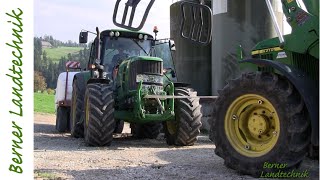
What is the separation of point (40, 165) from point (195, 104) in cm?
350

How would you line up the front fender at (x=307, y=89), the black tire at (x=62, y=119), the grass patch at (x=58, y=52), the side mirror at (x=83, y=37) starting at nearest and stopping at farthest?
1. the front fender at (x=307, y=89)
2. the side mirror at (x=83, y=37)
3. the black tire at (x=62, y=119)
4. the grass patch at (x=58, y=52)

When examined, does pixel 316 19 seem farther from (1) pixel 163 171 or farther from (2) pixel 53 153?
(2) pixel 53 153

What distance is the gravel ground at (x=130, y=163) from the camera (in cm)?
501

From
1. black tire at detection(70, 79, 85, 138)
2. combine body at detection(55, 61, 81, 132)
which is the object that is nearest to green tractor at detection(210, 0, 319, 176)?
black tire at detection(70, 79, 85, 138)

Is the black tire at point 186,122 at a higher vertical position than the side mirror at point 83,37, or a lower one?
lower

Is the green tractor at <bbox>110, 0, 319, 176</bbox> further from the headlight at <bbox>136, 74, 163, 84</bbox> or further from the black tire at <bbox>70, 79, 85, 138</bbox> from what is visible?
the black tire at <bbox>70, 79, 85, 138</bbox>

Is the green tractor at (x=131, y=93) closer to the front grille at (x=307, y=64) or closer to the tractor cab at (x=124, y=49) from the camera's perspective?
the tractor cab at (x=124, y=49)

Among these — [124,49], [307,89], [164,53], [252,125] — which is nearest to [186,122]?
[164,53]

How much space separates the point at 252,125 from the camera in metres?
4.91

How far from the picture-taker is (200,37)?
5.97 meters

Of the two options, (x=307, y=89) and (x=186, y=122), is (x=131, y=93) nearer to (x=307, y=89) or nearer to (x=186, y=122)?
(x=186, y=122)

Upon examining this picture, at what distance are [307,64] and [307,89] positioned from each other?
657mm

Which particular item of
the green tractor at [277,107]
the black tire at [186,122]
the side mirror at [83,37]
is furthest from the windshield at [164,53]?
the green tractor at [277,107]

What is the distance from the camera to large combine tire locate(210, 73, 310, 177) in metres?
4.41
